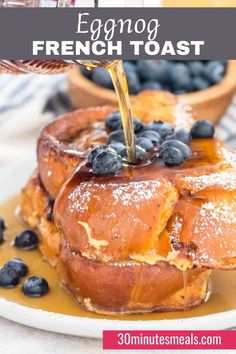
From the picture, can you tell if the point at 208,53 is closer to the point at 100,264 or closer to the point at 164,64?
the point at 100,264

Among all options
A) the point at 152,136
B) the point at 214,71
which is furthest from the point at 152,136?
the point at 214,71

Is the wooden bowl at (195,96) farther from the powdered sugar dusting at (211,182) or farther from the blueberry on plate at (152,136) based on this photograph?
the powdered sugar dusting at (211,182)

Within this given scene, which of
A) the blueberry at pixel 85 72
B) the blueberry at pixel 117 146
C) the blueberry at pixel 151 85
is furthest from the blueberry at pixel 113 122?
the blueberry at pixel 85 72

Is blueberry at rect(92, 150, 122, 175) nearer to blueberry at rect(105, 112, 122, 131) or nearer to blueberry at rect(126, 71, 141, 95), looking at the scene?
blueberry at rect(105, 112, 122, 131)

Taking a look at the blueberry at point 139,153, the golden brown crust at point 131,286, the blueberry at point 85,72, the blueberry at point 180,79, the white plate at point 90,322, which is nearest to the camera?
the white plate at point 90,322

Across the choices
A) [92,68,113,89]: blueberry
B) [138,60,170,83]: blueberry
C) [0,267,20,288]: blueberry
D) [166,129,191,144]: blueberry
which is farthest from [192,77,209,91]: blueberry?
[0,267,20,288]: blueberry

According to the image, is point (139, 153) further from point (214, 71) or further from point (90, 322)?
point (214, 71)

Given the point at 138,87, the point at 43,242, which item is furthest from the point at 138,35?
the point at 138,87
